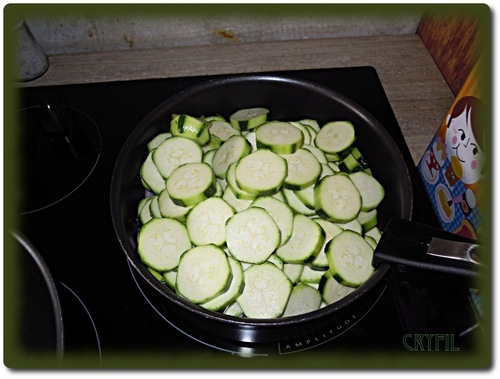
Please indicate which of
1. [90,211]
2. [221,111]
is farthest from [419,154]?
[90,211]

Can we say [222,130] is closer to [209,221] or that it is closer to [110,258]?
[209,221]

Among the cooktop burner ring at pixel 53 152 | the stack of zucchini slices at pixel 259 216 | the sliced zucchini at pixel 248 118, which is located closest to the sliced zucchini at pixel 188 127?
the stack of zucchini slices at pixel 259 216

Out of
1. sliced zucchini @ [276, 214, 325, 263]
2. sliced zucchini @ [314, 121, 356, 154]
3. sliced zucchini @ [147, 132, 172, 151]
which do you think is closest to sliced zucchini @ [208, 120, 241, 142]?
sliced zucchini @ [147, 132, 172, 151]

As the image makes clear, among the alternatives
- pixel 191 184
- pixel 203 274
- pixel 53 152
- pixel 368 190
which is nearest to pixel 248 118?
pixel 191 184

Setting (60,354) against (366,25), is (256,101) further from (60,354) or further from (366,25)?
(60,354)

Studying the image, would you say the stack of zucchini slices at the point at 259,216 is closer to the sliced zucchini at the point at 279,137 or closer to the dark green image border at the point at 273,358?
the sliced zucchini at the point at 279,137
